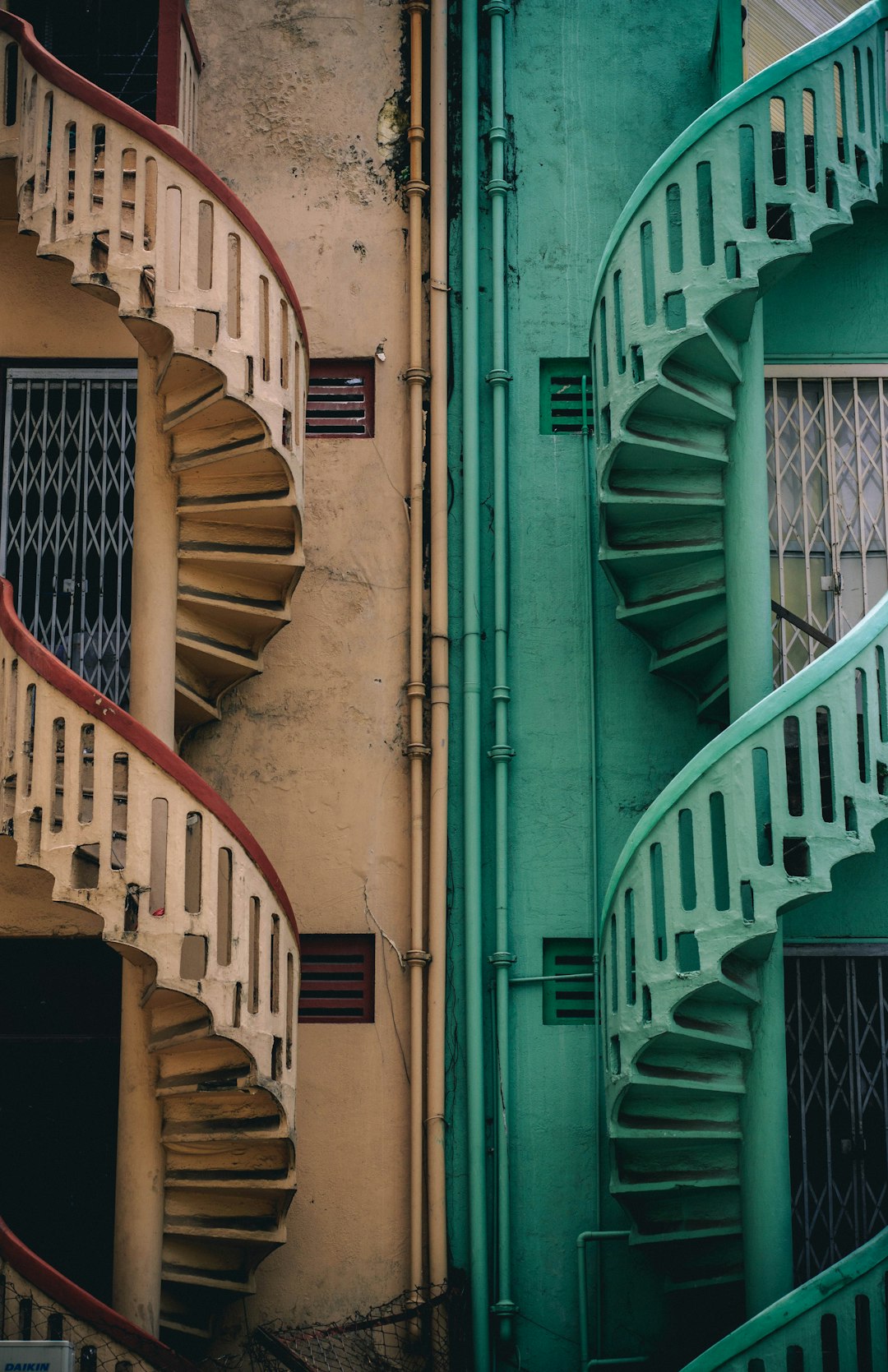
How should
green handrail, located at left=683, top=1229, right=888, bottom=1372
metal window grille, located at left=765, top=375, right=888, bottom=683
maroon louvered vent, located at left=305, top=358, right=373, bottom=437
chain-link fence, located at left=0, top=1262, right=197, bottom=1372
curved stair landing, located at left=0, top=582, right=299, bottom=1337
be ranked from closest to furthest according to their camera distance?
chain-link fence, located at left=0, top=1262, right=197, bottom=1372
green handrail, located at left=683, top=1229, right=888, bottom=1372
curved stair landing, located at left=0, top=582, right=299, bottom=1337
metal window grille, located at left=765, top=375, right=888, bottom=683
maroon louvered vent, located at left=305, top=358, right=373, bottom=437

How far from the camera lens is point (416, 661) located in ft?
32.2

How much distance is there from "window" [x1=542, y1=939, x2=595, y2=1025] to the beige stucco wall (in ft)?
2.45

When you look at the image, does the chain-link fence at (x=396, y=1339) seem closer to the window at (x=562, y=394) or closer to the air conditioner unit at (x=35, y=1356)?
the air conditioner unit at (x=35, y=1356)

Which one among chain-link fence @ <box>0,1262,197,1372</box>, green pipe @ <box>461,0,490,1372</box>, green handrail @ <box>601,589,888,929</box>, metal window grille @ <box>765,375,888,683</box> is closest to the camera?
chain-link fence @ <box>0,1262,197,1372</box>

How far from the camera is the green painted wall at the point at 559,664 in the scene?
30.0 feet

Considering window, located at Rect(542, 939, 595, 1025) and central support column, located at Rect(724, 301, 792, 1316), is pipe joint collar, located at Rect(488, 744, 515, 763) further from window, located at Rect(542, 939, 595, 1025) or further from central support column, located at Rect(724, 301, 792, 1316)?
central support column, located at Rect(724, 301, 792, 1316)

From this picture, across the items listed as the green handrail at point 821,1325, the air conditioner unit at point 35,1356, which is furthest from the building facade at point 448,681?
the air conditioner unit at point 35,1356

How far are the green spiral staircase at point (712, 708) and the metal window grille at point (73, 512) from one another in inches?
101

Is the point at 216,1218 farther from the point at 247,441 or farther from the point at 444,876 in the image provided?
the point at 247,441

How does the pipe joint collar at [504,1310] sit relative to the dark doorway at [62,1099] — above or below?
below

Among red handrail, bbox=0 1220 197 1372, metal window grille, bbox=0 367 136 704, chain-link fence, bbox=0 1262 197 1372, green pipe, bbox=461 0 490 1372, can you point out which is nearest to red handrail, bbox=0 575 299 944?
metal window grille, bbox=0 367 136 704

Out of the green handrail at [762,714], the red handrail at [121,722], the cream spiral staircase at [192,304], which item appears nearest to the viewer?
the red handrail at [121,722]

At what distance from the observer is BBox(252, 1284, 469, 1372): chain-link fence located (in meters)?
8.88

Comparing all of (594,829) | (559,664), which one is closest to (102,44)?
(559,664)
